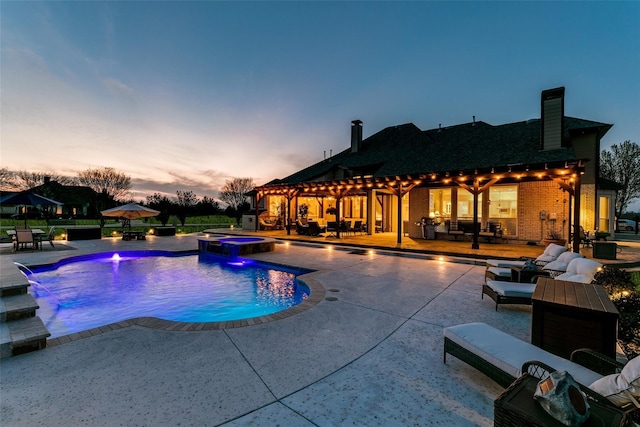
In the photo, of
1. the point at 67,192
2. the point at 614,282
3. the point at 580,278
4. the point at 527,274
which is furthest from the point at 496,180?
the point at 67,192

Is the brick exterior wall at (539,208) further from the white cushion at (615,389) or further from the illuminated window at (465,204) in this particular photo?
the white cushion at (615,389)

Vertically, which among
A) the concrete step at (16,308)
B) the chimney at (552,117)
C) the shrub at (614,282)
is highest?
the chimney at (552,117)

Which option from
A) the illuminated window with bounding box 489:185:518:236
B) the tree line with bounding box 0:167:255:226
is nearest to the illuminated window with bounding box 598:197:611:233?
the illuminated window with bounding box 489:185:518:236

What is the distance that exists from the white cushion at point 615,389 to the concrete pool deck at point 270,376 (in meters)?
0.76

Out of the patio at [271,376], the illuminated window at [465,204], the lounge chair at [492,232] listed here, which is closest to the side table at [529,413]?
the patio at [271,376]

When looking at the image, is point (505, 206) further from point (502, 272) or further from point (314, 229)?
point (314, 229)

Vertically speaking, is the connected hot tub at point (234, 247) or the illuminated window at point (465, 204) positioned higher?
the illuminated window at point (465, 204)

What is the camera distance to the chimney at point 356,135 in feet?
65.6

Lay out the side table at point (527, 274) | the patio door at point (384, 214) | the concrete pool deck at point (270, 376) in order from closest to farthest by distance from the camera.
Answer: the concrete pool deck at point (270, 376)
the side table at point (527, 274)
the patio door at point (384, 214)

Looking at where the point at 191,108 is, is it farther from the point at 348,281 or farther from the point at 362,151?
the point at 348,281

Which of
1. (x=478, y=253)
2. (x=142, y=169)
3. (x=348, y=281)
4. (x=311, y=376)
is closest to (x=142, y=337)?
(x=311, y=376)

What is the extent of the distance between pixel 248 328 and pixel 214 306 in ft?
8.35

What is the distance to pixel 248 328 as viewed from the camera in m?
3.67

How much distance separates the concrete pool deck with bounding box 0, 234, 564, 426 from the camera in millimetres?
2066
